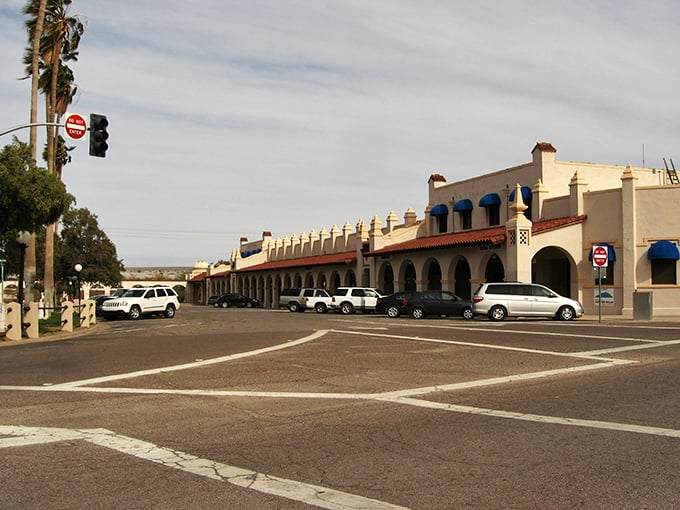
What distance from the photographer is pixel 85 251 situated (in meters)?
68.1

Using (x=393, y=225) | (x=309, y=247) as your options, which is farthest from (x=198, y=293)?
(x=393, y=225)

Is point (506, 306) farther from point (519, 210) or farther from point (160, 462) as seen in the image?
point (160, 462)

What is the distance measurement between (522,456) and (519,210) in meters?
29.7

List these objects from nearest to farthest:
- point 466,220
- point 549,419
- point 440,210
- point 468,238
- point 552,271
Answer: point 549,419
point 552,271
point 468,238
point 466,220
point 440,210

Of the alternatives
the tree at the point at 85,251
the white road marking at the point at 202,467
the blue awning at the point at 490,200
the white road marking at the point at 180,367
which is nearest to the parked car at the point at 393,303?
the blue awning at the point at 490,200

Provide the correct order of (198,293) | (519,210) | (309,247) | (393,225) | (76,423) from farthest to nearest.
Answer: (198,293) → (309,247) → (393,225) → (519,210) → (76,423)

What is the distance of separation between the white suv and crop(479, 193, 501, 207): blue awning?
1907 cm

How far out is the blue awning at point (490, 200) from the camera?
42.1 m

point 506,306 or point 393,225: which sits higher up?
point 393,225

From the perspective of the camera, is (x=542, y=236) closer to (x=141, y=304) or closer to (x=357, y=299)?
(x=357, y=299)

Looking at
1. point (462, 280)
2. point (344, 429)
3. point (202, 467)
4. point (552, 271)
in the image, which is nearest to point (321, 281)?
point (462, 280)

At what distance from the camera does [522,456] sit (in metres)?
7.07

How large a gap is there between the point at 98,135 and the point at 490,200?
2810 centimetres

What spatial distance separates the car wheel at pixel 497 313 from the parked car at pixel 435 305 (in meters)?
3.45
